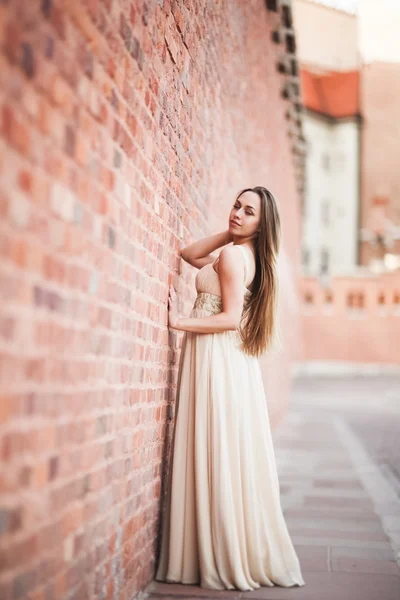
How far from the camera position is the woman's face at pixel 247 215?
339 cm

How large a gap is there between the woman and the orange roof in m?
40.3

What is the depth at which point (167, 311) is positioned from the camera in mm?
3428

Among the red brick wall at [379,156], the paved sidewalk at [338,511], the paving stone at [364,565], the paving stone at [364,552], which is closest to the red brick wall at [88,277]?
the paved sidewalk at [338,511]

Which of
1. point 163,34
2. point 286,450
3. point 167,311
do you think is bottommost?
point 286,450

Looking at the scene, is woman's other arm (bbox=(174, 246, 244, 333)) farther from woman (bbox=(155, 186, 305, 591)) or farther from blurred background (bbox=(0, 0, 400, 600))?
blurred background (bbox=(0, 0, 400, 600))

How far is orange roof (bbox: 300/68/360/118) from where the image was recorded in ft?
138

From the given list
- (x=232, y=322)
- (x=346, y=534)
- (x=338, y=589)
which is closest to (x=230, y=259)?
(x=232, y=322)

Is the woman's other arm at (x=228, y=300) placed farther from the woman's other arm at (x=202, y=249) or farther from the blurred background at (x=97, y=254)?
the woman's other arm at (x=202, y=249)

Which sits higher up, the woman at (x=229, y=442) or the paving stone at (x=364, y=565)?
the woman at (x=229, y=442)

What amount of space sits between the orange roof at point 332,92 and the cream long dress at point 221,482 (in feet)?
133

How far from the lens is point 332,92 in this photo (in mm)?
43594

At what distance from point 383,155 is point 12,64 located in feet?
143

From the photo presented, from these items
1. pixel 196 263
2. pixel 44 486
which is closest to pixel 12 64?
pixel 44 486

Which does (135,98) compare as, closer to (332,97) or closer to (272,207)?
(272,207)
